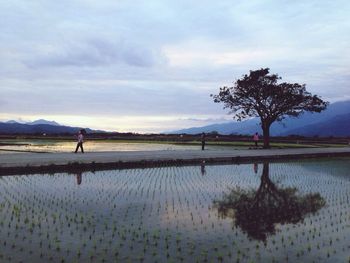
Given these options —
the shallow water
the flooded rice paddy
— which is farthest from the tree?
the flooded rice paddy

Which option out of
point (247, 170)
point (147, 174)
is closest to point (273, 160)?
point (247, 170)

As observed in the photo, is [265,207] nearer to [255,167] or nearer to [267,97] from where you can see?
[255,167]

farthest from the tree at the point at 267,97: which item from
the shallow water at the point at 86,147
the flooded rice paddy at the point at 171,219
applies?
the flooded rice paddy at the point at 171,219

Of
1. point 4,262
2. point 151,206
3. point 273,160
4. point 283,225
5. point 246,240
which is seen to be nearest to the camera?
point 4,262

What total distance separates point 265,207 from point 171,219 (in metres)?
4.11

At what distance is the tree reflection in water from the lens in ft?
42.8

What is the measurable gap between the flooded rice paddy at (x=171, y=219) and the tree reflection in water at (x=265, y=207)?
0.11ft

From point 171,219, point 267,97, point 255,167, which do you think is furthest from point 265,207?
point 267,97

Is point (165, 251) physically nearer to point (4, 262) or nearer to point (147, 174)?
point (4, 262)

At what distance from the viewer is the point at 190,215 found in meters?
14.1

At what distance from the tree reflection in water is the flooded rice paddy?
35 millimetres

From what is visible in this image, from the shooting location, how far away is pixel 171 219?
13.4 m

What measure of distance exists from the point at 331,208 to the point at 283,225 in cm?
363

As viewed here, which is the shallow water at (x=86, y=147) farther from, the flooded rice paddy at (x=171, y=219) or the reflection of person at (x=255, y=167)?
the flooded rice paddy at (x=171, y=219)
